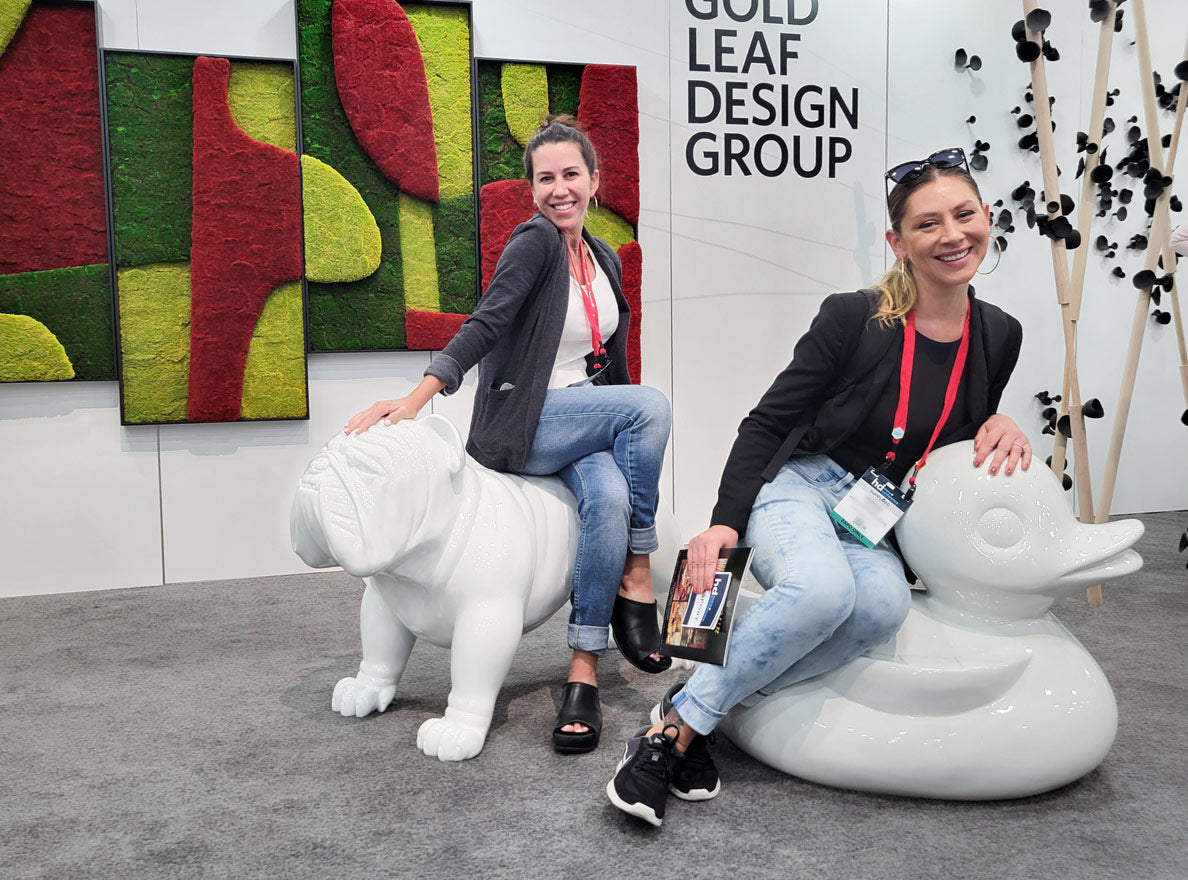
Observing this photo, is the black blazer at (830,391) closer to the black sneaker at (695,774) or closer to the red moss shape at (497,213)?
the black sneaker at (695,774)

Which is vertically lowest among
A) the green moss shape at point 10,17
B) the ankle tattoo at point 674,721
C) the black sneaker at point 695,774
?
the black sneaker at point 695,774

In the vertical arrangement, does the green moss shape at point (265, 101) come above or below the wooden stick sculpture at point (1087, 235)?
above

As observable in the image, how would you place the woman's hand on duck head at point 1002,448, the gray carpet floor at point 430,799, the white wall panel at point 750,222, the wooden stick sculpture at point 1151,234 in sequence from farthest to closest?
the white wall panel at point 750,222
the wooden stick sculpture at point 1151,234
the woman's hand on duck head at point 1002,448
the gray carpet floor at point 430,799

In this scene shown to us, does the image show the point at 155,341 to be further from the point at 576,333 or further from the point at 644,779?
the point at 644,779

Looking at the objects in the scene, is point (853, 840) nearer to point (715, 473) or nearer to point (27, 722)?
point (27, 722)

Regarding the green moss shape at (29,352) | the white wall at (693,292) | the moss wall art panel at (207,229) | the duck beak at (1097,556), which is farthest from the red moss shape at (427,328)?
the duck beak at (1097,556)

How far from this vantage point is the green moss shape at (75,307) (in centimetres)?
333

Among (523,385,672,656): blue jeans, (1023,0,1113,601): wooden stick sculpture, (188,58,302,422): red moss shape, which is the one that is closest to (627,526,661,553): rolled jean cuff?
(523,385,672,656): blue jeans

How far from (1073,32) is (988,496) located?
358 centimetres

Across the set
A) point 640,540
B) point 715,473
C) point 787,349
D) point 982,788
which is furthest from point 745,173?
point 982,788

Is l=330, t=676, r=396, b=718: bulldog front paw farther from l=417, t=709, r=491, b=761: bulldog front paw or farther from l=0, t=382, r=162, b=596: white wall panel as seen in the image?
l=0, t=382, r=162, b=596: white wall panel

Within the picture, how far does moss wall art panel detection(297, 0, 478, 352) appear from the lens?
3523mm

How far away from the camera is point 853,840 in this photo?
61.8 inches

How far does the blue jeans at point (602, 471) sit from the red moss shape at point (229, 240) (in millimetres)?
1769
